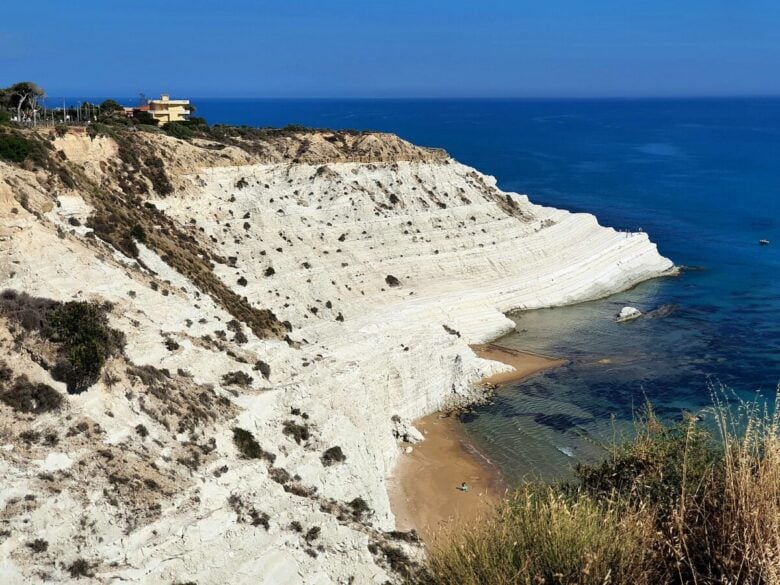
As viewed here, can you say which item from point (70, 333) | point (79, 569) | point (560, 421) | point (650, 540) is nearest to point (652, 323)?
point (560, 421)

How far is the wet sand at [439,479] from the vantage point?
25344 mm

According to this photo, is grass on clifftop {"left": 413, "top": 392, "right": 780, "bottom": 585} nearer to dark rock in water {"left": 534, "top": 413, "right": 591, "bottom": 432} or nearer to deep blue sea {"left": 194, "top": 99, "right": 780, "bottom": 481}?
deep blue sea {"left": 194, "top": 99, "right": 780, "bottom": 481}

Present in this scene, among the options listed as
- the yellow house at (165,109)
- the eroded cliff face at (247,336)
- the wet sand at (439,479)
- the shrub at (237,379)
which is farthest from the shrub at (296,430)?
the yellow house at (165,109)

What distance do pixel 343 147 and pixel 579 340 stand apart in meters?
28.7

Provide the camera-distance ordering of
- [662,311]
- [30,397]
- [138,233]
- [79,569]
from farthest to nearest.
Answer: [662,311], [138,233], [30,397], [79,569]

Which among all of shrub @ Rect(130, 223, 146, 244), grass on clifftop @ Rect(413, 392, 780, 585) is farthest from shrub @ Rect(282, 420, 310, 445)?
shrub @ Rect(130, 223, 146, 244)

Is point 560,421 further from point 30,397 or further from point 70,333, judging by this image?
point 30,397

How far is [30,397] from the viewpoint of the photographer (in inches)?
695

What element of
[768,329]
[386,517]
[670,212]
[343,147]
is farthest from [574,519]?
[670,212]

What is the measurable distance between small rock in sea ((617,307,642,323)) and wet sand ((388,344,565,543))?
21271mm

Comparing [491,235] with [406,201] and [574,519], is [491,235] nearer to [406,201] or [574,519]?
[406,201]

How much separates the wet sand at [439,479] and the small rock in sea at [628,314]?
21271mm

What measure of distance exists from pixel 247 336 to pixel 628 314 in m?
31.5

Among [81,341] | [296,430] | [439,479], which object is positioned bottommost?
[439,479]
